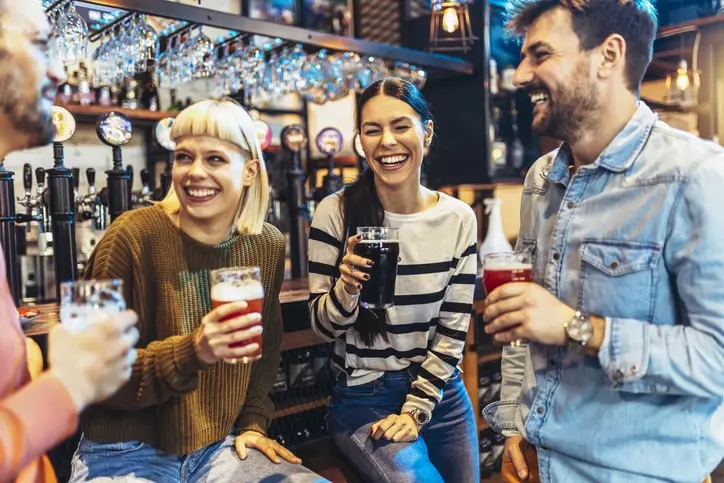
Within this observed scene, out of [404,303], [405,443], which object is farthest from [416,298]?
[405,443]

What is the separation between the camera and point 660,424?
136 centimetres

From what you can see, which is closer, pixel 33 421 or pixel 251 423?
pixel 33 421

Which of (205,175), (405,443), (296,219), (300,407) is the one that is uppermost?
(205,175)

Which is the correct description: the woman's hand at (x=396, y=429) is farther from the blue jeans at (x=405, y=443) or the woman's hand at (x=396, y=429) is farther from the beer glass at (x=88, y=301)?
the beer glass at (x=88, y=301)

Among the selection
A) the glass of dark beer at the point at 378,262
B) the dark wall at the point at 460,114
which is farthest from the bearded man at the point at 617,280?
the dark wall at the point at 460,114

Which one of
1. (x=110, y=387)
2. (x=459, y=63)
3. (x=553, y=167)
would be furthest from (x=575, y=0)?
(x=459, y=63)

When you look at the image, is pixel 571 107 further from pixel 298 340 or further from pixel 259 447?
pixel 298 340

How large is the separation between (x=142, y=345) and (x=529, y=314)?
100cm

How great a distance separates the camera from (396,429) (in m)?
1.90

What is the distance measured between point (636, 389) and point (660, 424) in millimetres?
98

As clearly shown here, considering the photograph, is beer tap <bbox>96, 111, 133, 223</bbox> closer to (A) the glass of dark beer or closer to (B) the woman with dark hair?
(B) the woman with dark hair

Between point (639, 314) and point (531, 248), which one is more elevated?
point (531, 248)

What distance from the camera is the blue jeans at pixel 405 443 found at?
1.87m

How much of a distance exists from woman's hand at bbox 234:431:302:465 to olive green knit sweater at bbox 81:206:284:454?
0.03 meters
